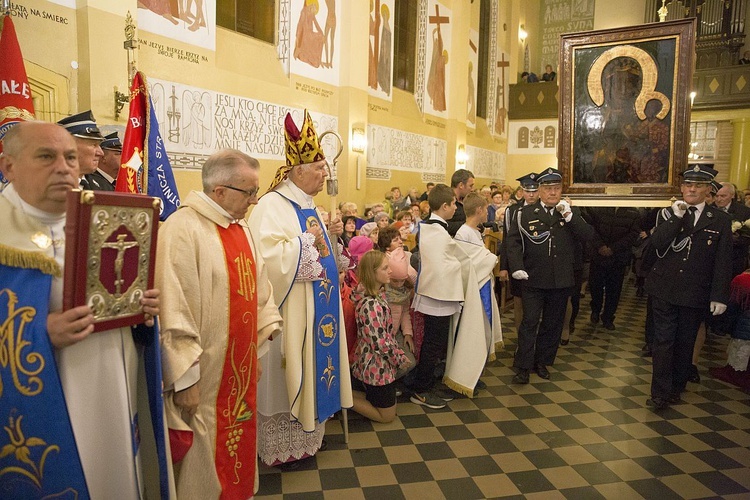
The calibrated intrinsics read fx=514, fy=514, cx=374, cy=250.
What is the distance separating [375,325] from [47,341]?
246 centimetres

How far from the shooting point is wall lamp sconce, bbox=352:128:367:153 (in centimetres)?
1042

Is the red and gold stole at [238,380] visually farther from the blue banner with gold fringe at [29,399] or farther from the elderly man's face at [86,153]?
the elderly man's face at [86,153]

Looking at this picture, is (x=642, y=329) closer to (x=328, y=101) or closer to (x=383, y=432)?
(x=383, y=432)

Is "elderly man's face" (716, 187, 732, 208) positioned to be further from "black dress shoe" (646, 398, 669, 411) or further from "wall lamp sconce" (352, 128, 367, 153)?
"wall lamp sconce" (352, 128, 367, 153)

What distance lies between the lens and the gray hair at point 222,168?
234 centimetres

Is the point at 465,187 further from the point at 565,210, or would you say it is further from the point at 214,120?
the point at 214,120

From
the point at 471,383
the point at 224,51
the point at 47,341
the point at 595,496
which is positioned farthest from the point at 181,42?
the point at 595,496

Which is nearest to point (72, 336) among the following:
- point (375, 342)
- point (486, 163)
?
point (375, 342)

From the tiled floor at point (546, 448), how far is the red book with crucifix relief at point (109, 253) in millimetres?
1792

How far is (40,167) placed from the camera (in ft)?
5.25

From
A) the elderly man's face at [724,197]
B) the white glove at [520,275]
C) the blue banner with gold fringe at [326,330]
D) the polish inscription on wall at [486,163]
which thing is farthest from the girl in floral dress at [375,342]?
the polish inscription on wall at [486,163]

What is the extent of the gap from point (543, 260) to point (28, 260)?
4205mm

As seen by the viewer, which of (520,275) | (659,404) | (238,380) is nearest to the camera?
→ (238,380)

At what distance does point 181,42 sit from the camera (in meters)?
6.91
